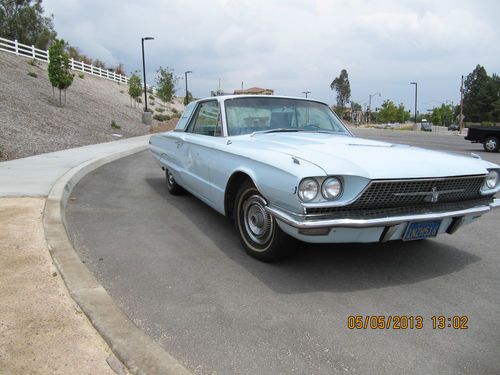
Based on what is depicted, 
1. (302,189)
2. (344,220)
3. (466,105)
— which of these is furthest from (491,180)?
(466,105)

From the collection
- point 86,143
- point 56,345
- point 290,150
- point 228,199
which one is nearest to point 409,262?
point 290,150

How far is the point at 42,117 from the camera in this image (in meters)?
14.8

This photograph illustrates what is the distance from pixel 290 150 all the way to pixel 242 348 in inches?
65.8

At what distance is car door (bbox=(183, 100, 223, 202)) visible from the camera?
15.1 feet

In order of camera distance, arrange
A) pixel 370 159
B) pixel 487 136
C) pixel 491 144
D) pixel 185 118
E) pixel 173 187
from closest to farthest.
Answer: pixel 370 159 < pixel 185 118 < pixel 173 187 < pixel 491 144 < pixel 487 136

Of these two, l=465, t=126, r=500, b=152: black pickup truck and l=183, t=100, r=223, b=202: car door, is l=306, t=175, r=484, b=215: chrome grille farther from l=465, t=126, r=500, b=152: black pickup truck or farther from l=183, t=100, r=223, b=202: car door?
l=465, t=126, r=500, b=152: black pickup truck

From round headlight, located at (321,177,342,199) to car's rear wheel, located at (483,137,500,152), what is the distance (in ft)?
51.4

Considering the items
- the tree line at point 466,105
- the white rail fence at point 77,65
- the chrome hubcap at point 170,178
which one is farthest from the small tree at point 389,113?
the chrome hubcap at point 170,178

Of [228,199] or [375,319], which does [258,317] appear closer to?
[375,319]

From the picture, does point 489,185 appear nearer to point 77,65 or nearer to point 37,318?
point 37,318

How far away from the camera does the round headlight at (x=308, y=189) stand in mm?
3006

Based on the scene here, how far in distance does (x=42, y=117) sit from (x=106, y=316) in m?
14.2

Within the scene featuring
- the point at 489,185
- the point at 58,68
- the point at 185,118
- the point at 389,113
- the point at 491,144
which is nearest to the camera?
the point at 489,185

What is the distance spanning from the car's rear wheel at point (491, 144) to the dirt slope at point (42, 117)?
14.8 m
